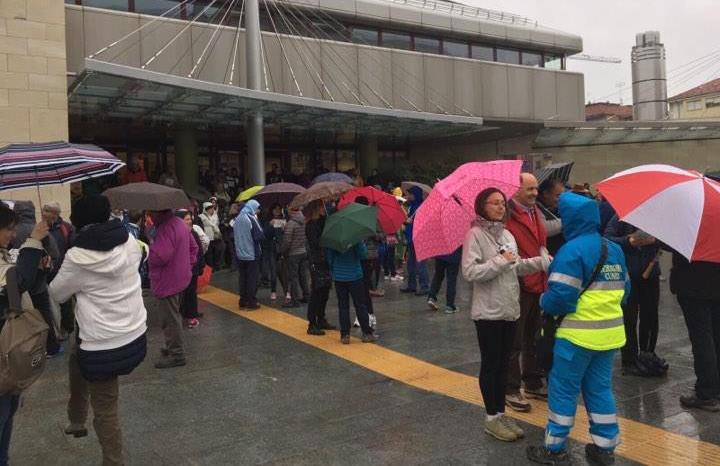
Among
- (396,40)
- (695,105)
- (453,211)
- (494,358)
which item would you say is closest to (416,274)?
(453,211)

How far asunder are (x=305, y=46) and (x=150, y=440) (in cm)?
1652

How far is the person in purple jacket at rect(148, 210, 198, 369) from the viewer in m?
6.62

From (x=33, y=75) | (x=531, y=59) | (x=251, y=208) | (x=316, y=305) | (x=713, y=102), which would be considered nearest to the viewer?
(x=316, y=305)

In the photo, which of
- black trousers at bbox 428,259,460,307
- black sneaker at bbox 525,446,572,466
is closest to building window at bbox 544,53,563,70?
black trousers at bbox 428,259,460,307

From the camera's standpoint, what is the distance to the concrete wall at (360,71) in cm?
1616

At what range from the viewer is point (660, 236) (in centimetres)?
378

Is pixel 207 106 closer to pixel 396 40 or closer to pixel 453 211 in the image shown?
pixel 396 40

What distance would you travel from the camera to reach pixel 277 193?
10297 mm

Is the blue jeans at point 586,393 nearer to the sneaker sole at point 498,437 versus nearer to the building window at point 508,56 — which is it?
the sneaker sole at point 498,437

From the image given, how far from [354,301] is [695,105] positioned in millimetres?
64240

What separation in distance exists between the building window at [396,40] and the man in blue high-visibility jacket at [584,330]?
757 inches

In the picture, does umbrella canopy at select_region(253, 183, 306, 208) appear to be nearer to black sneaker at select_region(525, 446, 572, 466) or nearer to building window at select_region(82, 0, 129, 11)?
black sneaker at select_region(525, 446, 572, 466)

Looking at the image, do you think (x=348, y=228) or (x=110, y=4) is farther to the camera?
(x=110, y=4)

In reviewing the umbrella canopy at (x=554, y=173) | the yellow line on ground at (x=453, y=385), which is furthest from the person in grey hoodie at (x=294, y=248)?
the umbrella canopy at (x=554, y=173)
